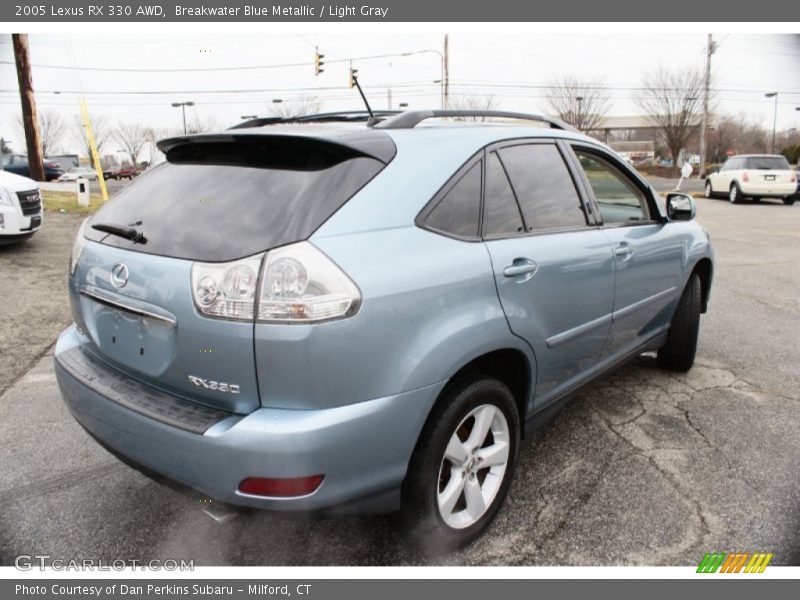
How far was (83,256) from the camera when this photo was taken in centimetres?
243

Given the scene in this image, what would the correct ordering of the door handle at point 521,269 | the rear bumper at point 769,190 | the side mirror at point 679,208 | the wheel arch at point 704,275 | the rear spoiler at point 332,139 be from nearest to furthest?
the rear spoiler at point 332,139
the door handle at point 521,269
the side mirror at point 679,208
the wheel arch at point 704,275
the rear bumper at point 769,190

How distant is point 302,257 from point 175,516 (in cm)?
147

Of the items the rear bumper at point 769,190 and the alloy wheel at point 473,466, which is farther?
the rear bumper at point 769,190

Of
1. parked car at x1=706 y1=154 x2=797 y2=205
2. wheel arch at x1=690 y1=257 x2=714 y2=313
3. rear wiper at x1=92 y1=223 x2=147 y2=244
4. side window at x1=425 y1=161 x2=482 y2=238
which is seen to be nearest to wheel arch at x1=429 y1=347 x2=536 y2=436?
side window at x1=425 y1=161 x2=482 y2=238

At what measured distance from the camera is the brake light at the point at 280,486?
5.92 ft

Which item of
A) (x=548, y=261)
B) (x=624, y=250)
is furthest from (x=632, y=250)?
(x=548, y=261)

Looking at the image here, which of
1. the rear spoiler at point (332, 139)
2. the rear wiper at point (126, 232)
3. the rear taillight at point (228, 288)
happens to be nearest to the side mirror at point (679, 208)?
the rear spoiler at point (332, 139)

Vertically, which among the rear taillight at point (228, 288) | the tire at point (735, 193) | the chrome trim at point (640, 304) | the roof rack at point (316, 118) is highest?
the roof rack at point (316, 118)

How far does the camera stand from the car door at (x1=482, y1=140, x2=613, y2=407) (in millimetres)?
2418

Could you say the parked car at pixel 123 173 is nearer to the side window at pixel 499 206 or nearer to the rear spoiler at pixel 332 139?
the rear spoiler at pixel 332 139

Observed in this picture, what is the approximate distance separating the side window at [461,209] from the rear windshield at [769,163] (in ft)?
64.9

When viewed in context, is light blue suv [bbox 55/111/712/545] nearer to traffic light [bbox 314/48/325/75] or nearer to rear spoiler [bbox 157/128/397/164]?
rear spoiler [bbox 157/128/397/164]

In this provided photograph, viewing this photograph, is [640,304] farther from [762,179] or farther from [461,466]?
[762,179]

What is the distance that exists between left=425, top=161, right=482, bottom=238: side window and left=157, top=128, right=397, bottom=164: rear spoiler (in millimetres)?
261
